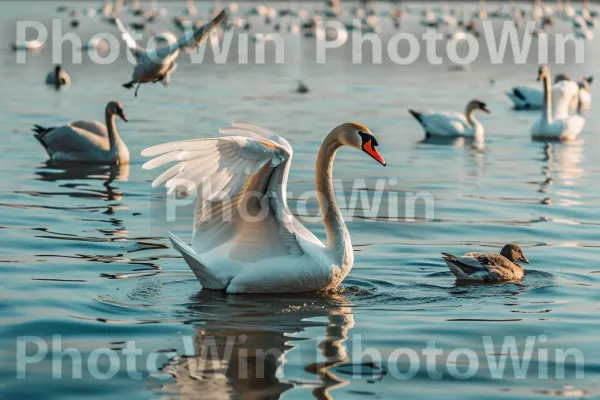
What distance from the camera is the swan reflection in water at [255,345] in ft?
21.5

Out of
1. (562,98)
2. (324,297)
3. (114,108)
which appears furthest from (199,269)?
(562,98)

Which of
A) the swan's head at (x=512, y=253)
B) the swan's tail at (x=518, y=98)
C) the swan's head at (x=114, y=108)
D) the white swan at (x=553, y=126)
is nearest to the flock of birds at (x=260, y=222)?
the swan's head at (x=512, y=253)

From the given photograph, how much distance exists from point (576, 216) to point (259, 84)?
56.4 feet

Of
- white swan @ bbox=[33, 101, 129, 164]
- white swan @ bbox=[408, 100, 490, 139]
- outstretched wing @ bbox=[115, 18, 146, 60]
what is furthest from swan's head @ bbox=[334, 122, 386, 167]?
white swan @ bbox=[408, 100, 490, 139]

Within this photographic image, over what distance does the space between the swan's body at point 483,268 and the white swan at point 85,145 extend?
7.67 metres

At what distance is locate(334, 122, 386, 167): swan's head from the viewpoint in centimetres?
888

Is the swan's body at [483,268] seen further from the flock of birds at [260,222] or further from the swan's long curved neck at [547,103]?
the swan's long curved neck at [547,103]

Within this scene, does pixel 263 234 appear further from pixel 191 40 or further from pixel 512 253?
pixel 191 40

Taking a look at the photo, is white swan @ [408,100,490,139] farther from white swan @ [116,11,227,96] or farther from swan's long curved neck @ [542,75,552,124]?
white swan @ [116,11,227,96]

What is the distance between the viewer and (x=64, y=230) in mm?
11164

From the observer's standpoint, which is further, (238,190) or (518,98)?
(518,98)

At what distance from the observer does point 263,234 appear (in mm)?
8820

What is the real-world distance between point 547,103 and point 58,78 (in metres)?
11.7

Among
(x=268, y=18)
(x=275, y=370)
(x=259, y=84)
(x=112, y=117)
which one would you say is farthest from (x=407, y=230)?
(x=268, y=18)
